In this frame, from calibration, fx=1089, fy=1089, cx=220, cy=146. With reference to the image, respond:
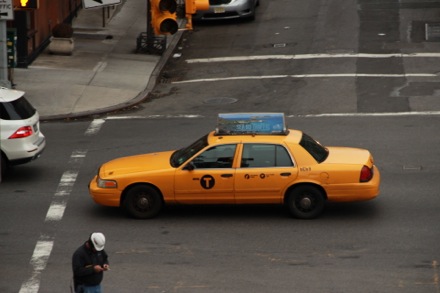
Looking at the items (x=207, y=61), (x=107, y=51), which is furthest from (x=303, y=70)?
(x=107, y=51)

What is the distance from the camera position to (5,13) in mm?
21797

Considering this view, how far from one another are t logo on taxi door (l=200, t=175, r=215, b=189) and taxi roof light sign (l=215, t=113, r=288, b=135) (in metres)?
0.89

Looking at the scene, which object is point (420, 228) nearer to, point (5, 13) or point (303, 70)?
point (5, 13)

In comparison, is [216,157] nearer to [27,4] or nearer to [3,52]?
[27,4]

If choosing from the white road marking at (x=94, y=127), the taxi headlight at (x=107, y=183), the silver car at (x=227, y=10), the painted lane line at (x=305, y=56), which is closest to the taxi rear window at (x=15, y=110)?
the taxi headlight at (x=107, y=183)

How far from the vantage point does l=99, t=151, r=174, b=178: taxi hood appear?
18031mm

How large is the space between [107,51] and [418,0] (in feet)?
39.6

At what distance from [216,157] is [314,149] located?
166 cm

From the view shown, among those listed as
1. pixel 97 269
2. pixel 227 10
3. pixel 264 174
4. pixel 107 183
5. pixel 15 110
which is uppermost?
pixel 15 110

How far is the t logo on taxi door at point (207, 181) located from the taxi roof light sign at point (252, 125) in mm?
894

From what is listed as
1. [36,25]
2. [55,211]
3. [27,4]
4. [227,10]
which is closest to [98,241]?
[55,211]

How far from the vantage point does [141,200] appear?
1792 centimetres

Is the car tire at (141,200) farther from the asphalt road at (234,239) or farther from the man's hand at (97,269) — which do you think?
the man's hand at (97,269)

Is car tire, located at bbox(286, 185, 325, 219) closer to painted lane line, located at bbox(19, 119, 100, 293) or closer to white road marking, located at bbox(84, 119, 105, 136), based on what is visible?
painted lane line, located at bbox(19, 119, 100, 293)
